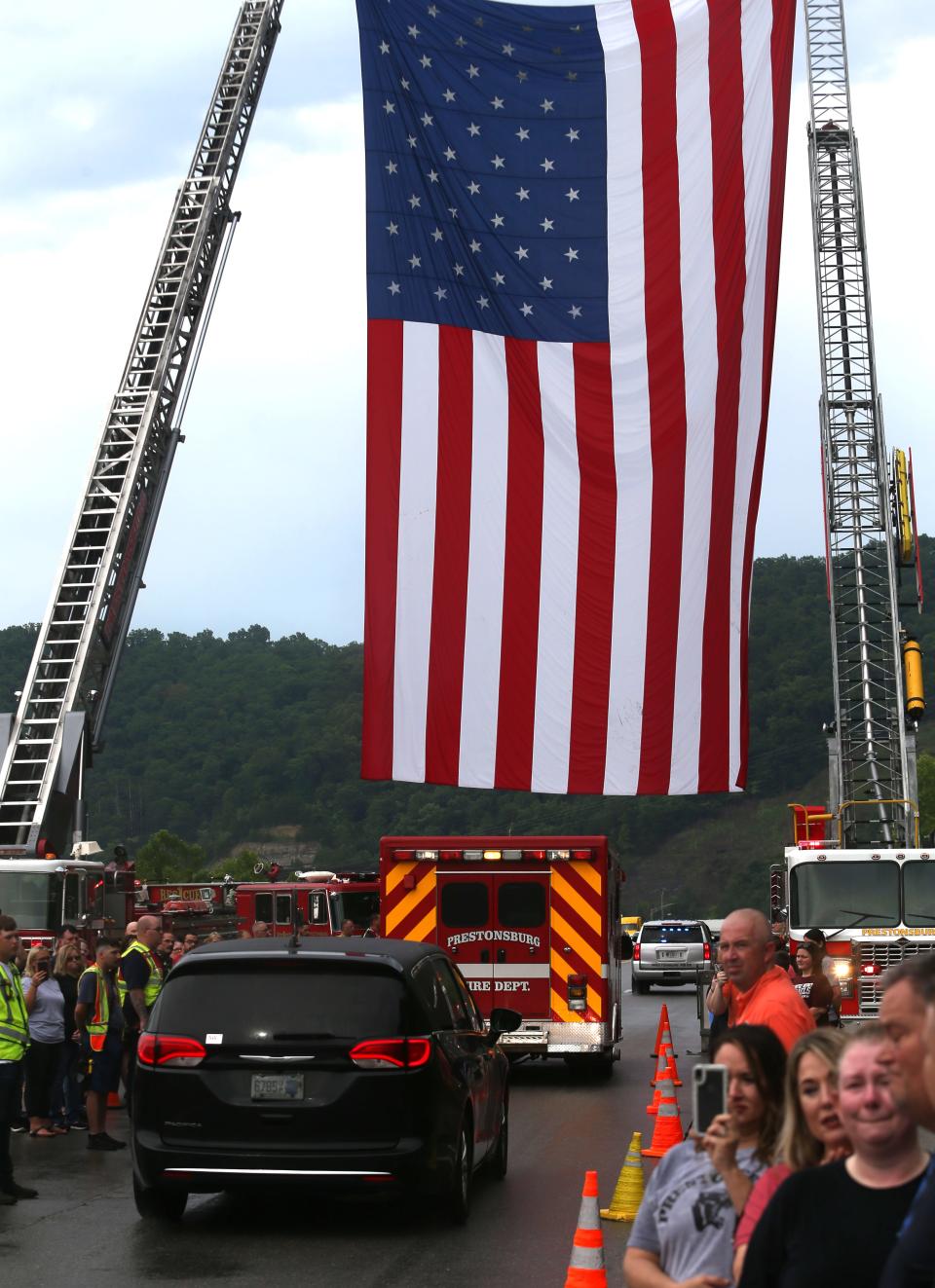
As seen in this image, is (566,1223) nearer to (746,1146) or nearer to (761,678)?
(746,1146)

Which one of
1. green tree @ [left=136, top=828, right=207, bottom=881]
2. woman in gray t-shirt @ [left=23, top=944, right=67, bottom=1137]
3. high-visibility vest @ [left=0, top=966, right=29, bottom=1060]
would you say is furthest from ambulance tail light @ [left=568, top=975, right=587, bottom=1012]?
green tree @ [left=136, top=828, right=207, bottom=881]

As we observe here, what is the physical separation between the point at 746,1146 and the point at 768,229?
403 inches

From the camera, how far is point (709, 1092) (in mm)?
4211

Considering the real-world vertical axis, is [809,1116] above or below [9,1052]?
above

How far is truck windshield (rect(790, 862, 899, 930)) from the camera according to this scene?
21078 millimetres

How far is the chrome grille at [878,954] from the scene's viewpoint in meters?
20.4

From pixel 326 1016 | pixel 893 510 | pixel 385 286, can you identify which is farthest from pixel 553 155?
pixel 893 510

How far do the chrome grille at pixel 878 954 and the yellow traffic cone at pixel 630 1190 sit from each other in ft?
34.4

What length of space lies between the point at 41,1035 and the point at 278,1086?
546 cm

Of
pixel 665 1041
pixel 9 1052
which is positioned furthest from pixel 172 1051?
pixel 665 1041

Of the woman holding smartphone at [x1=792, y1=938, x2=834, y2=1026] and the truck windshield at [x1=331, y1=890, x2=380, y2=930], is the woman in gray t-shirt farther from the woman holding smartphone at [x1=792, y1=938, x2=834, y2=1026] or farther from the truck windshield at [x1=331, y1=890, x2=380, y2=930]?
the truck windshield at [x1=331, y1=890, x2=380, y2=930]

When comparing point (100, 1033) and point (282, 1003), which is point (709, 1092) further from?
point (100, 1033)

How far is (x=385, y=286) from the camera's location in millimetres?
13789

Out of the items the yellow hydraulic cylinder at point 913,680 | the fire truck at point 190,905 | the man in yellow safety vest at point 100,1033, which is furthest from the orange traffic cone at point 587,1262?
the yellow hydraulic cylinder at point 913,680
